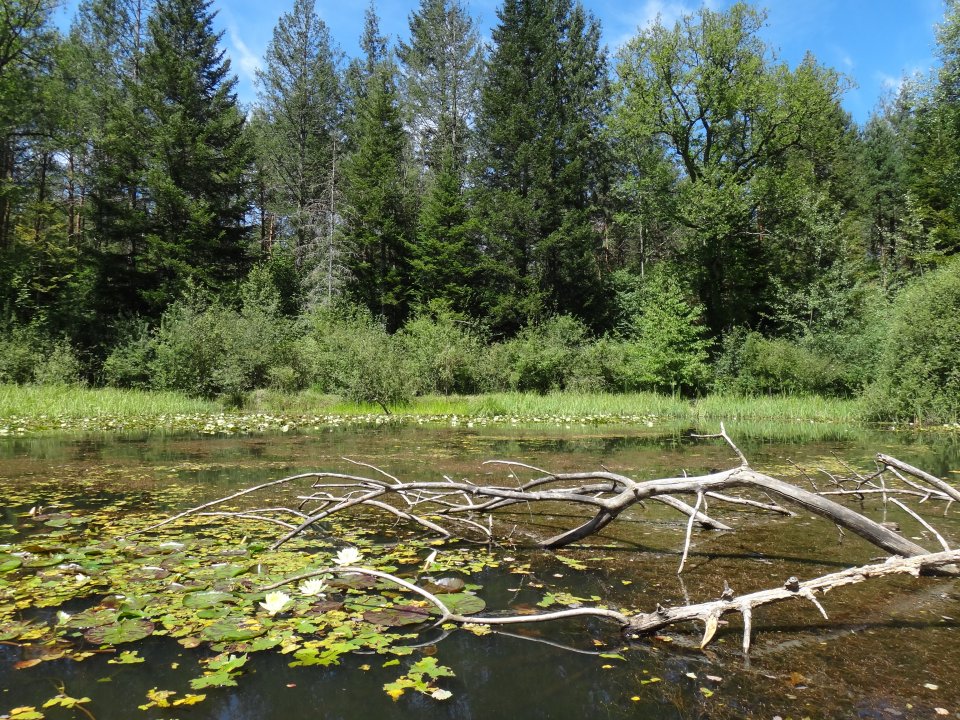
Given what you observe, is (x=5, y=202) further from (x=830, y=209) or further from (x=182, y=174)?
(x=830, y=209)

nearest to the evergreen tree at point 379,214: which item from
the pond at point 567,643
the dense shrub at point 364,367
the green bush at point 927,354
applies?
the dense shrub at point 364,367

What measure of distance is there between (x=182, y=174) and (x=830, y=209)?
2846 centimetres

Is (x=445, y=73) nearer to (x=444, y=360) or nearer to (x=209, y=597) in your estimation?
(x=444, y=360)

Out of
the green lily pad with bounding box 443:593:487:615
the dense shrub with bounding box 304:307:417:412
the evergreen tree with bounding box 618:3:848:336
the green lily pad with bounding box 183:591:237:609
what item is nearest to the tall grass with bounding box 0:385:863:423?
the dense shrub with bounding box 304:307:417:412

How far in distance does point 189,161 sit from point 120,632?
27.0 m

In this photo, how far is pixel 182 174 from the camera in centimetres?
2548

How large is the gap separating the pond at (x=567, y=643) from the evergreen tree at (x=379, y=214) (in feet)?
78.8

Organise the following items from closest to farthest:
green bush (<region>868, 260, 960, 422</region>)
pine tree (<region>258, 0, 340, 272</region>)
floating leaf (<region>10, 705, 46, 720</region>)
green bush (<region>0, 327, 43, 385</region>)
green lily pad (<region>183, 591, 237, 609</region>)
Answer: floating leaf (<region>10, 705, 46, 720</region>) < green lily pad (<region>183, 591, 237, 609</region>) < green bush (<region>868, 260, 960, 422</region>) < green bush (<region>0, 327, 43, 385</region>) < pine tree (<region>258, 0, 340, 272</region>)

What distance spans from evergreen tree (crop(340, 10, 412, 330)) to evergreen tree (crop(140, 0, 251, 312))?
4988mm

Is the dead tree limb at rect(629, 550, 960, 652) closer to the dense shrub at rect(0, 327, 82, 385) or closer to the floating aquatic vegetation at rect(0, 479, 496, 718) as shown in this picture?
the floating aquatic vegetation at rect(0, 479, 496, 718)

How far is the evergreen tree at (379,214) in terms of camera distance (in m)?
28.9

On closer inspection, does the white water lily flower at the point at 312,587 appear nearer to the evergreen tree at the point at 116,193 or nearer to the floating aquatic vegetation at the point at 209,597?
the floating aquatic vegetation at the point at 209,597

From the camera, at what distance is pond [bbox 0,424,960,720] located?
2203 mm

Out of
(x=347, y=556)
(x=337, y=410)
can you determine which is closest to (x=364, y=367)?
(x=337, y=410)
